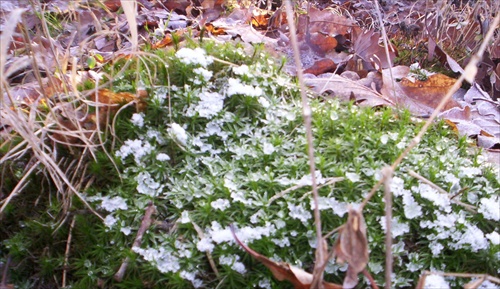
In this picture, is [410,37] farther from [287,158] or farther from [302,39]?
[287,158]

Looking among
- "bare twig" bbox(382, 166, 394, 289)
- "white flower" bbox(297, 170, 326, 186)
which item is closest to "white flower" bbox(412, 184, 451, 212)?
"white flower" bbox(297, 170, 326, 186)

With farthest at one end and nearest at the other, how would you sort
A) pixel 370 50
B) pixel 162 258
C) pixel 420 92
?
pixel 370 50 < pixel 420 92 < pixel 162 258

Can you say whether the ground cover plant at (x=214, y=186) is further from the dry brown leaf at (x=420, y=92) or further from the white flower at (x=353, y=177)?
the dry brown leaf at (x=420, y=92)

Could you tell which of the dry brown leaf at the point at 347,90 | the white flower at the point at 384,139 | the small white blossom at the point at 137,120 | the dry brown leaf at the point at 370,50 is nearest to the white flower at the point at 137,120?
the small white blossom at the point at 137,120

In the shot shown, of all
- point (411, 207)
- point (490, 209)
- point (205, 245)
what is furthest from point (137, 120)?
point (490, 209)

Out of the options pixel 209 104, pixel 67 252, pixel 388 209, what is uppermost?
pixel 388 209

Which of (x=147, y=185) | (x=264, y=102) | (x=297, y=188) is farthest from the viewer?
(x=264, y=102)

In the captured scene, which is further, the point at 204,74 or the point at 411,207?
the point at 204,74

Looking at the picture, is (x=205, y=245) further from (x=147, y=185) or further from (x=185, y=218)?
(x=147, y=185)
